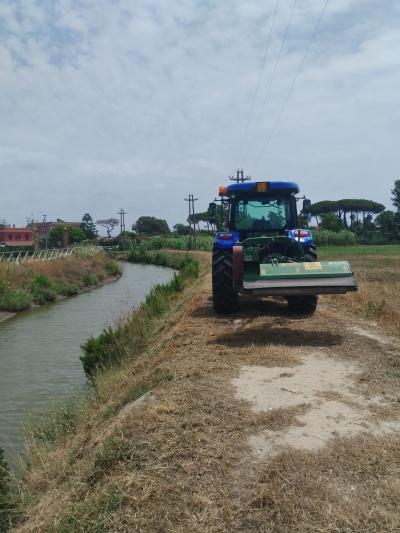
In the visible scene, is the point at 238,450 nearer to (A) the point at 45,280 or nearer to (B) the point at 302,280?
(B) the point at 302,280

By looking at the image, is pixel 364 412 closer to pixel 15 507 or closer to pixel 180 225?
pixel 15 507

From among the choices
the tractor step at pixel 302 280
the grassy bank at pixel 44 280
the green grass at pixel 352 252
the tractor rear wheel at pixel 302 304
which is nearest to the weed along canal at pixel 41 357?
the grassy bank at pixel 44 280

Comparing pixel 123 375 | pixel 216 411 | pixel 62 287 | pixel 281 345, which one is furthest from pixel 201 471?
pixel 62 287

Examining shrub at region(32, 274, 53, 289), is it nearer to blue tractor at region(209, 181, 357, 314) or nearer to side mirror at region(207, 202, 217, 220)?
side mirror at region(207, 202, 217, 220)

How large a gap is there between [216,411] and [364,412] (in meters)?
1.24

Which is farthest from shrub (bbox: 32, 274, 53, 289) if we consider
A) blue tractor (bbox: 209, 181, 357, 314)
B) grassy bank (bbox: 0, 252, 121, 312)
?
blue tractor (bbox: 209, 181, 357, 314)

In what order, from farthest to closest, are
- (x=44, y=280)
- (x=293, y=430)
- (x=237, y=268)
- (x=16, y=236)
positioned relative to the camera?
(x=16, y=236), (x=44, y=280), (x=237, y=268), (x=293, y=430)

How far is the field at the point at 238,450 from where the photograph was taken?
124 inches

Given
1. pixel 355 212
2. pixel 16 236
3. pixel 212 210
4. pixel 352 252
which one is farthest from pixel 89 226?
pixel 212 210

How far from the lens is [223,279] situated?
9016 millimetres

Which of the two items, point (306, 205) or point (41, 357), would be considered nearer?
point (306, 205)

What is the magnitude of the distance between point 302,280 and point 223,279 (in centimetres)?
183

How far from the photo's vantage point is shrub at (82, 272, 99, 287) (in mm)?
34750

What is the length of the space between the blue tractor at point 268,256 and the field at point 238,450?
0.96m
